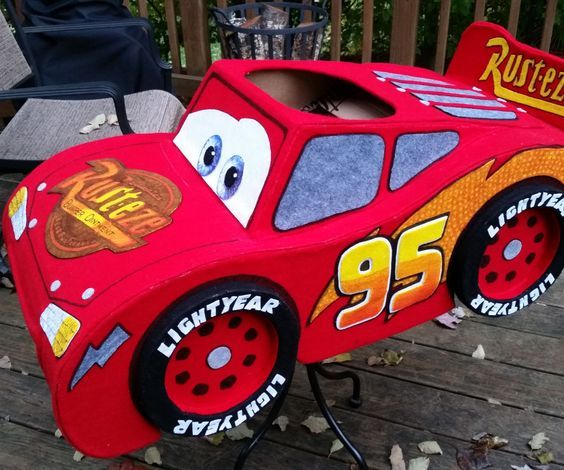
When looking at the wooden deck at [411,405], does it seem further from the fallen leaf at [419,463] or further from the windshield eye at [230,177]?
the windshield eye at [230,177]

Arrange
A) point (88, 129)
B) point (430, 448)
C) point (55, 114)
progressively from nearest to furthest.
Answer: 1. point (430, 448)
2. point (88, 129)
3. point (55, 114)

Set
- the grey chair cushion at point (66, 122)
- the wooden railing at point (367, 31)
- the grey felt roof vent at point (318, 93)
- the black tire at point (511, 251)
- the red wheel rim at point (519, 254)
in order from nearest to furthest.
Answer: the black tire at point (511, 251) < the red wheel rim at point (519, 254) < the grey felt roof vent at point (318, 93) < the grey chair cushion at point (66, 122) < the wooden railing at point (367, 31)

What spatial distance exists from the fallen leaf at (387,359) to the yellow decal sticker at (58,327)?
1369 millimetres

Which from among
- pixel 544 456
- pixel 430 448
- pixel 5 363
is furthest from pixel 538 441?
pixel 5 363

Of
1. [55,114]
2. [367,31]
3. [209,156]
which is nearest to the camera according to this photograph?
[209,156]

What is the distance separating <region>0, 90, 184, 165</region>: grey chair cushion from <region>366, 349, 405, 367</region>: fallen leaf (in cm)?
137

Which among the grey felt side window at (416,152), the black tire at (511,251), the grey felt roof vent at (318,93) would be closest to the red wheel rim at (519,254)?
the black tire at (511,251)

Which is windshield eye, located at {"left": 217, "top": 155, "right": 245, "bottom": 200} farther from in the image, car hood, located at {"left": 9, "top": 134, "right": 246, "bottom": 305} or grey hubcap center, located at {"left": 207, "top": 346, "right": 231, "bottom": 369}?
grey hubcap center, located at {"left": 207, "top": 346, "right": 231, "bottom": 369}

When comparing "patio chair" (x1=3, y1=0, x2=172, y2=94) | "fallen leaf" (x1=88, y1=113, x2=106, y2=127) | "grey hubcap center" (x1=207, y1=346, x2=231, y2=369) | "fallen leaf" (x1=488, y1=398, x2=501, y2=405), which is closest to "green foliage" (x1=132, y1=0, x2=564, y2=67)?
"patio chair" (x1=3, y1=0, x2=172, y2=94)

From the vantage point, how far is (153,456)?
208 cm

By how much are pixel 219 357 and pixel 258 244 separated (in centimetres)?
27

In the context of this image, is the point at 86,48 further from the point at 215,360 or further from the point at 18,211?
the point at 215,360

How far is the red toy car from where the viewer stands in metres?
1.31

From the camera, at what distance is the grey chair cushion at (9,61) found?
121 inches
